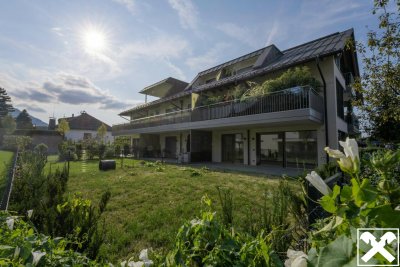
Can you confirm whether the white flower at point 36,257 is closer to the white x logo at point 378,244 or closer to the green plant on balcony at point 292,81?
the white x logo at point 378,244

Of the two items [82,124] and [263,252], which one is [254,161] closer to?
[263,252]

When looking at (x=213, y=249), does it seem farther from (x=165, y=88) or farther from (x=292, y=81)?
(x=165, y=88)

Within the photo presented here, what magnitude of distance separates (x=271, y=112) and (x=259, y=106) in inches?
36.8

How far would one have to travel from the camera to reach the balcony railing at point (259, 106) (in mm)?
10148

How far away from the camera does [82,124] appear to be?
46.2 m

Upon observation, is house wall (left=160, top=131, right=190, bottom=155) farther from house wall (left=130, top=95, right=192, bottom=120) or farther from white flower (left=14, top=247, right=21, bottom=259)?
white flower (left=14, top=247, right=21, bottom=259)

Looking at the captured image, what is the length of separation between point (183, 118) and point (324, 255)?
627 inches

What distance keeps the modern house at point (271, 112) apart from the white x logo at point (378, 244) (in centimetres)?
1021

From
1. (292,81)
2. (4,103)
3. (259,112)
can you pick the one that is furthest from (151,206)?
(4,103)

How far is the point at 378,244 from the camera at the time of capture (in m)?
0.52

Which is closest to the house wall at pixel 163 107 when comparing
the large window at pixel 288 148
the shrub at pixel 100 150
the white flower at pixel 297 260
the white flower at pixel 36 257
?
the shrub at pixel 100 150

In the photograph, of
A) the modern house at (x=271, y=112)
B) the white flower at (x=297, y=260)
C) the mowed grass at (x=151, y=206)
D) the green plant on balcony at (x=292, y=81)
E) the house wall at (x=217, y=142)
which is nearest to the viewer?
the white flower at (x=297, y=260)

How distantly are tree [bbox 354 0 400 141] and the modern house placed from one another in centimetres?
363

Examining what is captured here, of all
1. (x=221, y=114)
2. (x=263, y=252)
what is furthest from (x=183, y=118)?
(x=263, y=252)
